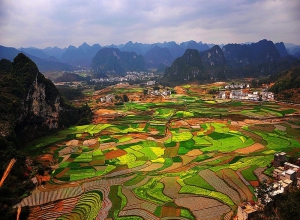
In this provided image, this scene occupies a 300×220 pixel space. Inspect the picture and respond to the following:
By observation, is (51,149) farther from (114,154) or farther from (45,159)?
(114,154)

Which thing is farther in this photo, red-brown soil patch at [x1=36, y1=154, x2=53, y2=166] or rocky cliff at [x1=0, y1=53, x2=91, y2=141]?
rocky cliff at [x1=0, y1=53, x2=91, y2=141]

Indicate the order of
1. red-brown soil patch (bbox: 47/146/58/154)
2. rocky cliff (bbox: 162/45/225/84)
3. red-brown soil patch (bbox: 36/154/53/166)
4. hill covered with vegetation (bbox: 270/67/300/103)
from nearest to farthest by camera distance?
1. red-brown soil patch (bbox: 36/154/53/166)
2. red-brown soil patch (bbox: 47/146/58/154)
3. hill covered with vegetation (bbox: 270/67/300/103)
4. rocky cliff (bbox: 162/45/225/84)

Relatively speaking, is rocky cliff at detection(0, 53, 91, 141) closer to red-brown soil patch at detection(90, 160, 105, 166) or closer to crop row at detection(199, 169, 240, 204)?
red-brown soil patch at detection(90, 160, 105, 166)

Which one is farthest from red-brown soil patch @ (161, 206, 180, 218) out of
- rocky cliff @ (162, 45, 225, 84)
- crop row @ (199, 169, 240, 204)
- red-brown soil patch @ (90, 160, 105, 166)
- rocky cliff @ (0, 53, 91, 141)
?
rocky cliff @ (162, 45, 225, 84)

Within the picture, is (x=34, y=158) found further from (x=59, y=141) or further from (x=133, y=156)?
(x=133, y=156)

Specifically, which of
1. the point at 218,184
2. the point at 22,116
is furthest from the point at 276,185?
the point at 22,116

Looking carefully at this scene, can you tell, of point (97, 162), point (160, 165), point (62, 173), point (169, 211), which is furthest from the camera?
point (97, 162)
